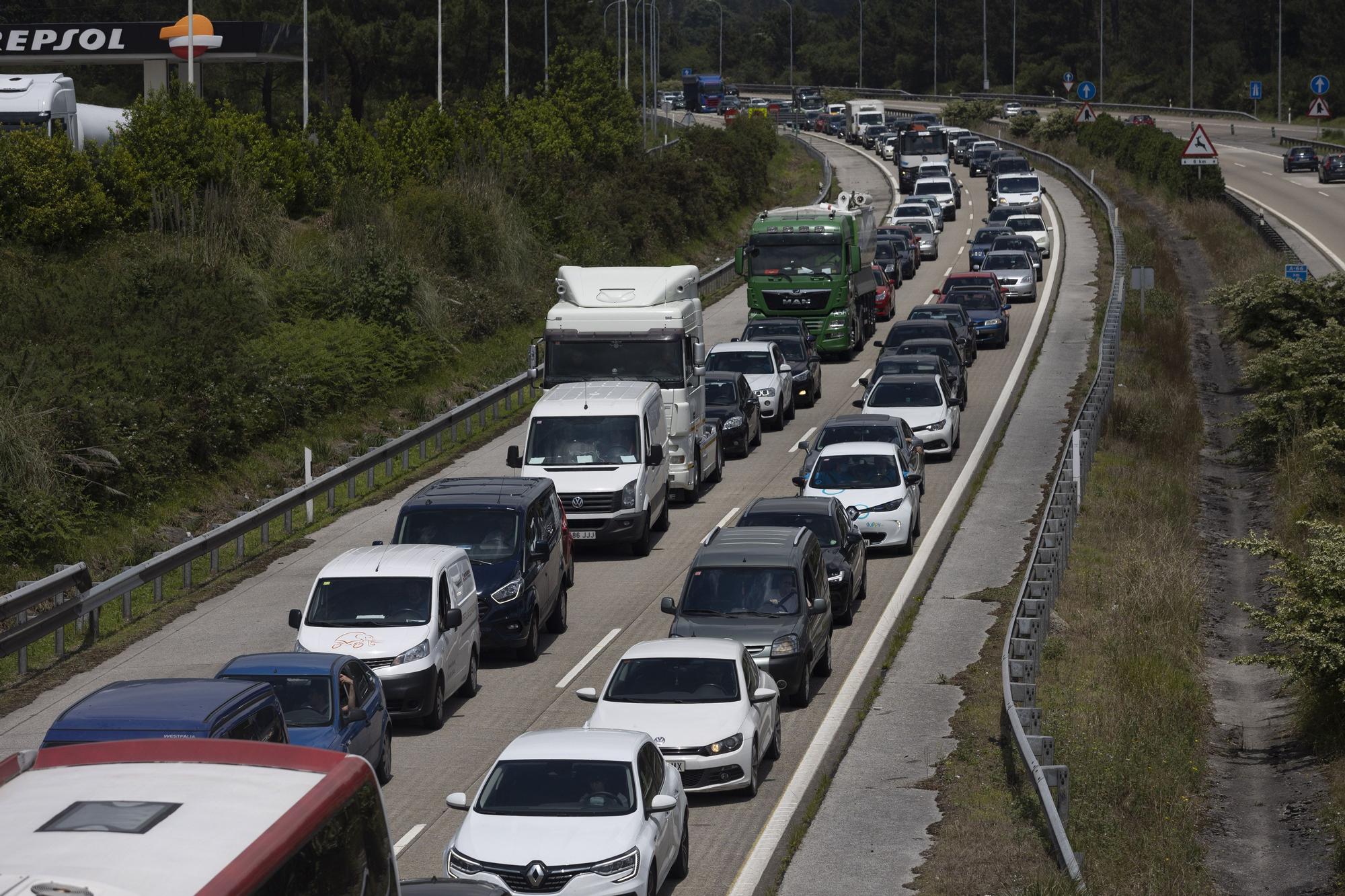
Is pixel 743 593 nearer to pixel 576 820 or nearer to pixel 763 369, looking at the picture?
pixel 576 820

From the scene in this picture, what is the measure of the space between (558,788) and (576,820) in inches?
15.0

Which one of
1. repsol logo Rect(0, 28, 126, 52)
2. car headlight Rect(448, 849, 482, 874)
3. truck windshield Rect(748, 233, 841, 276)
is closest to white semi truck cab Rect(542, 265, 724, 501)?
truck windshield Rect(748, 233, 841, 276)

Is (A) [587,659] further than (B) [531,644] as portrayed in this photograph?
Yes

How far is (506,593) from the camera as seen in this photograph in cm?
2016

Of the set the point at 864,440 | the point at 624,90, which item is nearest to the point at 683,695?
the point at 864,440

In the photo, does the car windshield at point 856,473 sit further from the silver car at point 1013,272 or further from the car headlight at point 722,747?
the silver car at point 1013,272

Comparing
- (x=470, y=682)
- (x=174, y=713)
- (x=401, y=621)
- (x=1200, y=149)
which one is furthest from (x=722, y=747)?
(x=1200, y=149)

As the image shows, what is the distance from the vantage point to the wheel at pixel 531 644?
2038 cm

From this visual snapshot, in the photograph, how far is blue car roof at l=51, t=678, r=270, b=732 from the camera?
12297 mm

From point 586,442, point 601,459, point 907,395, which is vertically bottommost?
point 601,459

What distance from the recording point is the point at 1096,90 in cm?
14412

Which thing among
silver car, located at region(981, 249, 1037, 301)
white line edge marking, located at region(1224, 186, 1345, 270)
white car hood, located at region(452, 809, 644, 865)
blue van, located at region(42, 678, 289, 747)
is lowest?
white car hood, located at region(452, 809, 644, 865)

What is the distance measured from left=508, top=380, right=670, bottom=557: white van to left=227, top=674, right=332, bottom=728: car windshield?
9.92m

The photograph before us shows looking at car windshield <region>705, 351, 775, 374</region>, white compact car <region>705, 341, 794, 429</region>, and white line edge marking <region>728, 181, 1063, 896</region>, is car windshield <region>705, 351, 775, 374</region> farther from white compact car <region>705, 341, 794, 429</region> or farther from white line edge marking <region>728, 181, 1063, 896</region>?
white line edge marking <region>728, 181, 1063, 896</region>
